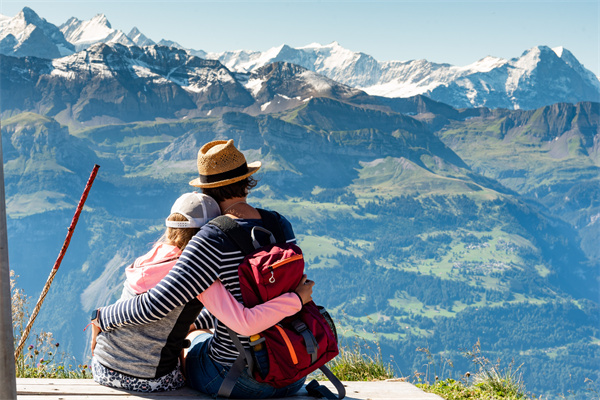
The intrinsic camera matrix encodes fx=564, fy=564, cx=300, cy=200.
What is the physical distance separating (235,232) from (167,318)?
0.69 metres

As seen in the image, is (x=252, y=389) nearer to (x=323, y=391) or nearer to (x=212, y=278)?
(x=323, y=391)

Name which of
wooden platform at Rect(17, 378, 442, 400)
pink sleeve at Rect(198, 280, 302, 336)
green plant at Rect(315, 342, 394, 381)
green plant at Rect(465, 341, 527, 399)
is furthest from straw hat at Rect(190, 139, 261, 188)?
green plant at Rect(465, 341, 527, 399)

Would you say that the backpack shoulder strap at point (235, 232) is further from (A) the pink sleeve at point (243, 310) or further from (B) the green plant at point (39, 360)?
(B) the green plant at point (39, 360)

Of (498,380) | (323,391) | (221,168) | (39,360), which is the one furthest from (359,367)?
(221,168)

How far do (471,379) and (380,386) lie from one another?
226 centimetres

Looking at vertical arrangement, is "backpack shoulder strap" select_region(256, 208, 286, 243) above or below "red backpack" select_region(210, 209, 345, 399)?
above

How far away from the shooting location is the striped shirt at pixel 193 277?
304 centimetres

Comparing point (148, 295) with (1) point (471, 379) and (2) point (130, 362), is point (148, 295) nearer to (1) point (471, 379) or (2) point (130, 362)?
(2) point (130, 362)

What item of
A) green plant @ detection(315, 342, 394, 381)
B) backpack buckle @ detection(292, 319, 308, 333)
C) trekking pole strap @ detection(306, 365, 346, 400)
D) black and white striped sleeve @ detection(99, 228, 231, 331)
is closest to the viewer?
black and white striped sleeve @ detection(99, 228, 231, 331)

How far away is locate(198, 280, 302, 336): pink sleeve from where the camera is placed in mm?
3115

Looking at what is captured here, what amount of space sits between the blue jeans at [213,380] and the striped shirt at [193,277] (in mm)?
308

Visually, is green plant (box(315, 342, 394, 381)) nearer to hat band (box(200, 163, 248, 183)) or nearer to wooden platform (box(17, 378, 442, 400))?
wooden platform (box(17, 378, 442, 400))

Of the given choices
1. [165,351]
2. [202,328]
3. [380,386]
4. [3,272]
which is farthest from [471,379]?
[3,272]

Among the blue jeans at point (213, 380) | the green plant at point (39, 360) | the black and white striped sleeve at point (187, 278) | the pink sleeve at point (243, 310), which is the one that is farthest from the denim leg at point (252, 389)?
the green plant at point (39, 360)
